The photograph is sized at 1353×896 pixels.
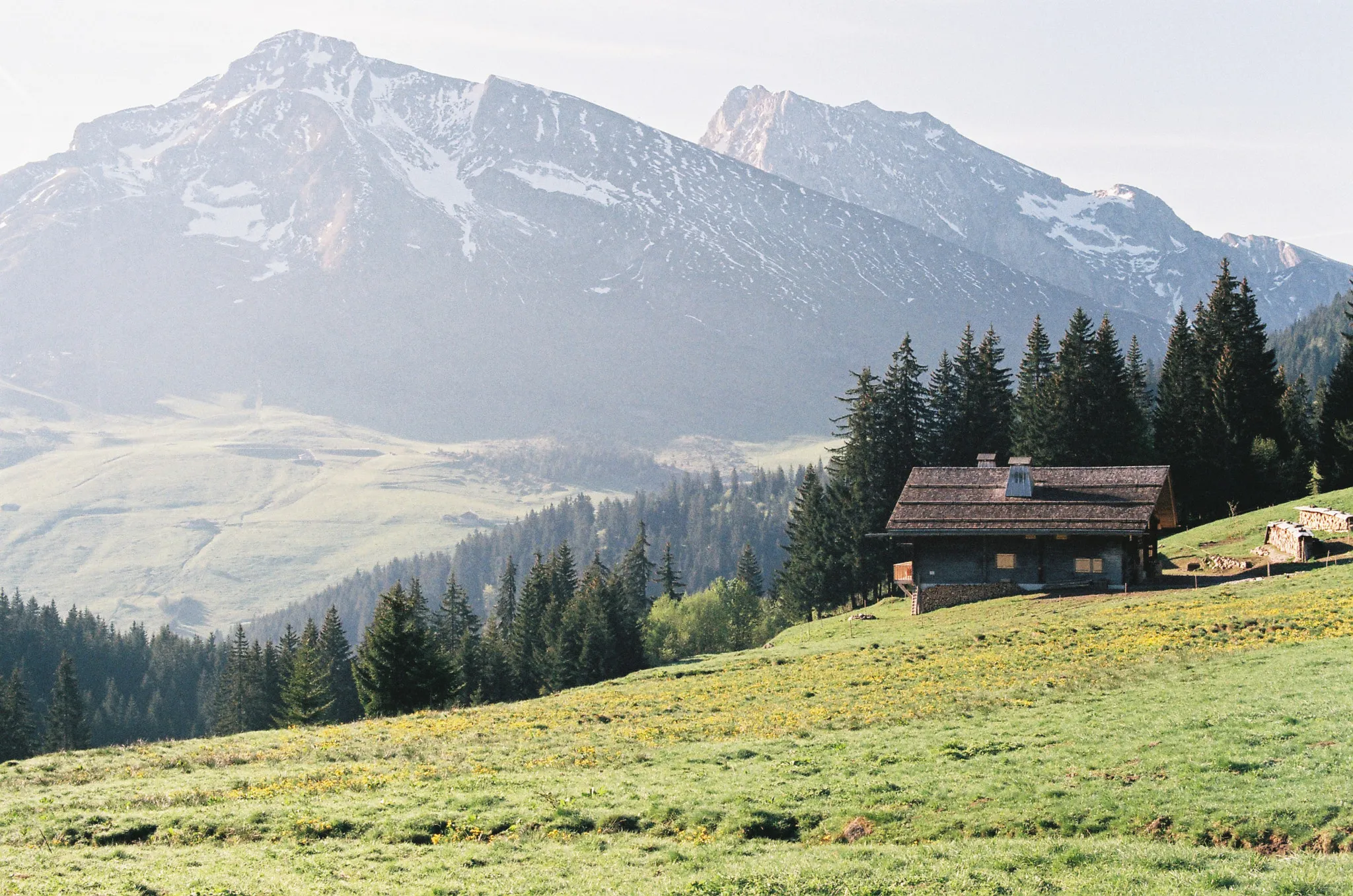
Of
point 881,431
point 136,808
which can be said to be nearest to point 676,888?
point 136,808

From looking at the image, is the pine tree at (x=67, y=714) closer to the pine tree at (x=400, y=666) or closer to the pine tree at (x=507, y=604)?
the pine tree at (x=507, y=604)

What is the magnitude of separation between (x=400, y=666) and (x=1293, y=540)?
4619cm

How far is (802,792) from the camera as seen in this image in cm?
2481

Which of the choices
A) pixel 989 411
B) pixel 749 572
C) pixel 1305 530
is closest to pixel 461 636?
pixel 749 572

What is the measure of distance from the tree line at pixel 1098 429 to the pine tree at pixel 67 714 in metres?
78.5

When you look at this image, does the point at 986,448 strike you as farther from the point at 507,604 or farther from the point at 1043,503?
the point at 507,604

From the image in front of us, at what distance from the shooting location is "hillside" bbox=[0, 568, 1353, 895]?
19.4 metres

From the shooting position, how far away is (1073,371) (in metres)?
88.1

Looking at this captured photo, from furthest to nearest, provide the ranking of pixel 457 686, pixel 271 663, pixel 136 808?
pixel 271 663, pixel 457 686, pixel 136 808

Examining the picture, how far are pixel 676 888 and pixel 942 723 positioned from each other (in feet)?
47.9

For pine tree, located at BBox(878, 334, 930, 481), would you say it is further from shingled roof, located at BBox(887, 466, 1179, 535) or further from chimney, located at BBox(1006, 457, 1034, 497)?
chimney, located at BBox(1006, 457, 1034, 497)

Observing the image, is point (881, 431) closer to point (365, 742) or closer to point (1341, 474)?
point (1341, 474)

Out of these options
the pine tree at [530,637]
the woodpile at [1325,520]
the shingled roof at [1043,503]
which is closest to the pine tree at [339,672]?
the pine tree at [530,637]

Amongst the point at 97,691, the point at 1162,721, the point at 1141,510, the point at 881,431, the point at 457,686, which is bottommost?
the point at 97,691
